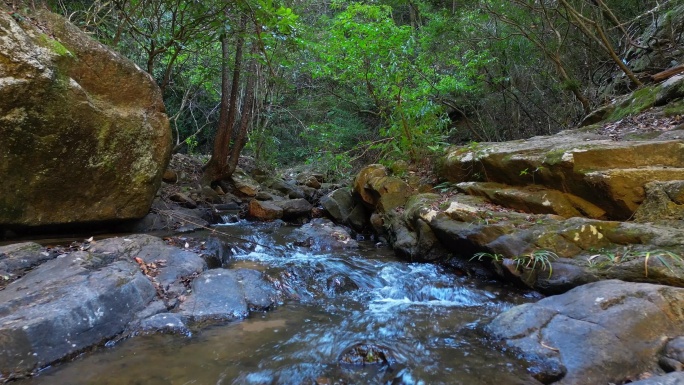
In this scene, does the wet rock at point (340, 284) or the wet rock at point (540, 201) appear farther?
the wet rock at point (540, 201)

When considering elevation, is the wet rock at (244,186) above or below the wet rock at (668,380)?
above

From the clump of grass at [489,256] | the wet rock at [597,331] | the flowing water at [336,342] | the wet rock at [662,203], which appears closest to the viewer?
the wet rock at [597,331]

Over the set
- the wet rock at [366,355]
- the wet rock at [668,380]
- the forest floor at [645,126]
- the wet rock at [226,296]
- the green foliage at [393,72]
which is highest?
the green foliage at [393,72]

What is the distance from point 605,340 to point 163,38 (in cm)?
822

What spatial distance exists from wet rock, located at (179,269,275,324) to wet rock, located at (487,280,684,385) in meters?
2.50

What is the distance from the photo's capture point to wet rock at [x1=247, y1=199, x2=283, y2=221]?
32.6 ft

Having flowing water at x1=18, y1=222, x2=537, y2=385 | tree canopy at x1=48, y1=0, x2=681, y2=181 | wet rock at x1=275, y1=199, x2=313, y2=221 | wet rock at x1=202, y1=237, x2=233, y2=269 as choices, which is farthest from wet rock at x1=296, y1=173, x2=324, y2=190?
flowing water at x1=18, y1=222, x2=537, y2=385

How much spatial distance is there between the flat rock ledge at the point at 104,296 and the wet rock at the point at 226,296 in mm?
10

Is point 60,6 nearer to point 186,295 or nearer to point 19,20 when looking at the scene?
point 19,20

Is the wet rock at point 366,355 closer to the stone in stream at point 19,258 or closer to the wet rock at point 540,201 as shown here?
the stone in stream at point 19,258

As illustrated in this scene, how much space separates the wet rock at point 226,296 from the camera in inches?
159

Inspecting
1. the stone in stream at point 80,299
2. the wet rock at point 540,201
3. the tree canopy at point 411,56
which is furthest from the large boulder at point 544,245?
the stone in stream at point 80,299

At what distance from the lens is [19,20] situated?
484 centimetres

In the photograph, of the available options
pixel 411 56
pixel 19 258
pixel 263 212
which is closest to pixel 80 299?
pixel 19 258
